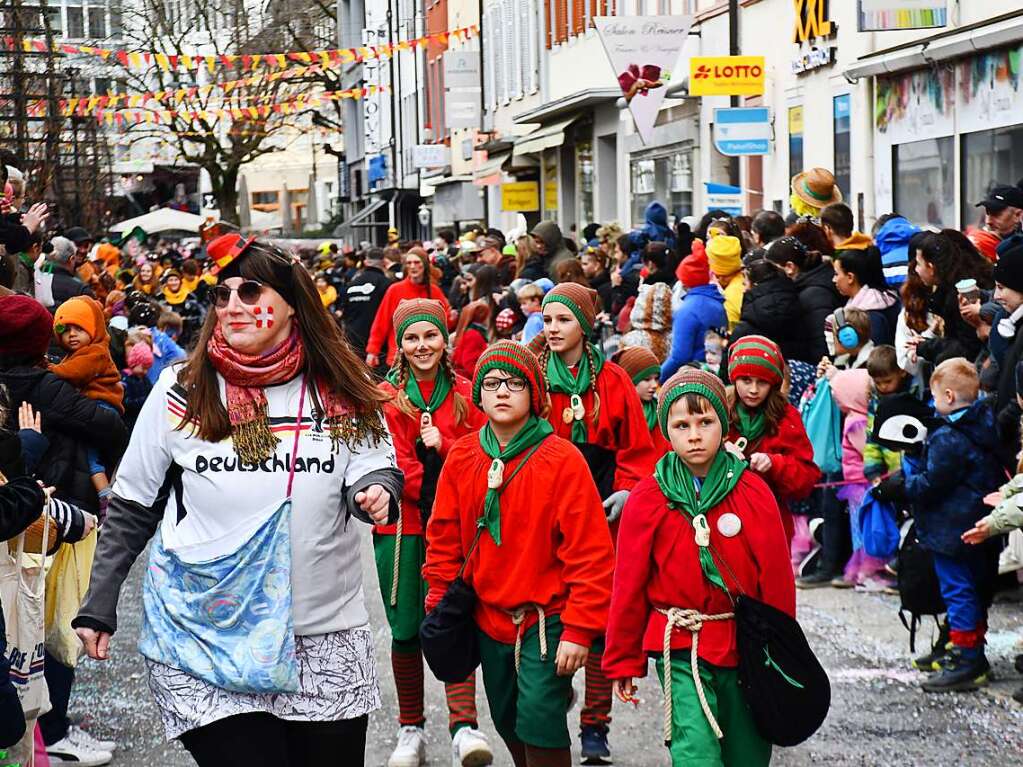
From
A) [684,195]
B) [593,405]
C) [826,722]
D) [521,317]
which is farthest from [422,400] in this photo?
[684,195]

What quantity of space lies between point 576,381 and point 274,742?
9.18 ft

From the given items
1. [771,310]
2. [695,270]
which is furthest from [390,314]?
[771,310]

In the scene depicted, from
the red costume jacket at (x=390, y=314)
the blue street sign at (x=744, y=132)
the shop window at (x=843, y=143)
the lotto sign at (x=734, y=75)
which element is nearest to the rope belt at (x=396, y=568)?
the red costume jacket at (x=390, y=314)

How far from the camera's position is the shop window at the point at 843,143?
1875 centimetres

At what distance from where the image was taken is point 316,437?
462 centimetres

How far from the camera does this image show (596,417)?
22.9 feet

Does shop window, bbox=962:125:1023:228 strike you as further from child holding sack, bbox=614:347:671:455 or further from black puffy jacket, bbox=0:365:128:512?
black puffy jacket, bbox=0:365:128:512

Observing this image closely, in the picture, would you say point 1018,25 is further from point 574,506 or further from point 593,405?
point 574,506

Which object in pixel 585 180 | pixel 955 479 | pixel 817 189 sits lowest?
pixel 955 479

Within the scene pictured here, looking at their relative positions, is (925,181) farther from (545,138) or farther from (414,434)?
(545,138)

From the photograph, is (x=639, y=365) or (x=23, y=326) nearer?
(x=23, y=326)

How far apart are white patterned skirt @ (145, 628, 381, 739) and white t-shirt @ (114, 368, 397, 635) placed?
6cm

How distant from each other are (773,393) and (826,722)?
1.37m

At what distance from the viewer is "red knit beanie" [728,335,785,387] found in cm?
739
